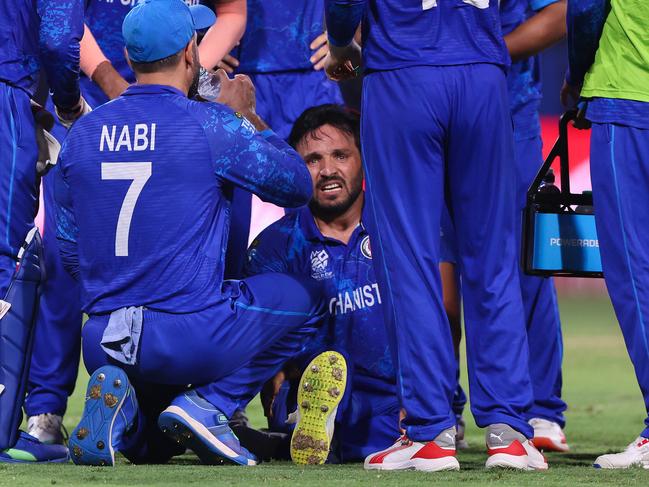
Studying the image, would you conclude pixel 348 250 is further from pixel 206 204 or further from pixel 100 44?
pixel 100 44

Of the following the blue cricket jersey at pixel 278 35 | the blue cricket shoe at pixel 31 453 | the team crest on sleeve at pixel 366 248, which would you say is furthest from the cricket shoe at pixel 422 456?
the blue cricket jersey at pixel 278 35

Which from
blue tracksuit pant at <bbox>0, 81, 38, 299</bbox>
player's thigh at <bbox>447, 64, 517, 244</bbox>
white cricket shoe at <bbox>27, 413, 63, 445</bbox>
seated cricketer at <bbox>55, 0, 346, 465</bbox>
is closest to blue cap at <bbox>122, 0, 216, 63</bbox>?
seated cricketer at <bbox>55, 0, 346, 465</bbox>

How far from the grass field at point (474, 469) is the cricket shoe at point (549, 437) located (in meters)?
0.07

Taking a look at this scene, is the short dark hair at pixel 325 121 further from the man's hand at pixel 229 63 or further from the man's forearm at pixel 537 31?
the man's forearm at pixel 537 31

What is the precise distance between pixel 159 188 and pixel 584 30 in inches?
58.6

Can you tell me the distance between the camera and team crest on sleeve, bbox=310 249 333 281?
16.5 ft

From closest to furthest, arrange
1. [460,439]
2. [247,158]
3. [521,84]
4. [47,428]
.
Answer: [247,158] → [47,428] → [460,439] → [521,84]

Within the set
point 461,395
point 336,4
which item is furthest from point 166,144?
point 461,395

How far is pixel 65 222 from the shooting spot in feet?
15.0

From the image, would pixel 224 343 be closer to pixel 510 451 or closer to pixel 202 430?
pixel 202 430

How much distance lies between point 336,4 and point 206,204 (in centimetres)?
78

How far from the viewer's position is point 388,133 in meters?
4.19

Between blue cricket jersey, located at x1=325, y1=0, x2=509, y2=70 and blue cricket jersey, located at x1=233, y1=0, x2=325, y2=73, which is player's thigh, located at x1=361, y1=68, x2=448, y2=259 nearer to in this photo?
blue cricket jersey, located at x1=325, y1=0, x2=509, y2=70

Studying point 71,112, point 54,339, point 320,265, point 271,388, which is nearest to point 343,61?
point 320,265
